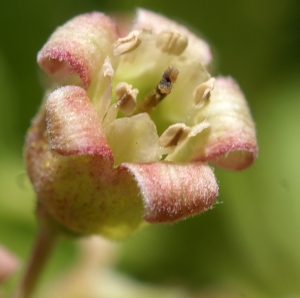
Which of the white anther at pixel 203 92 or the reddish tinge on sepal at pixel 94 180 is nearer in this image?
the reddish tinge on sepal at pixel 94 180

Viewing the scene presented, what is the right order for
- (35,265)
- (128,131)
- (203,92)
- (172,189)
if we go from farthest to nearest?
(35,265), (203,92), (128,131), (172,189)

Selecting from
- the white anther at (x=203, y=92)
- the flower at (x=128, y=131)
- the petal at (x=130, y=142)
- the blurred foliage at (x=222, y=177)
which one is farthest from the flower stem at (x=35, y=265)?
the blurred foliage at (x=222, y=177)

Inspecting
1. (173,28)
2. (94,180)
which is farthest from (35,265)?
(173,28)

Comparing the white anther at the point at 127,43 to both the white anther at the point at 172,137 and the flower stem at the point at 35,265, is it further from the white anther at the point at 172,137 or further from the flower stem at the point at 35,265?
the flower stem at the point at 35,265

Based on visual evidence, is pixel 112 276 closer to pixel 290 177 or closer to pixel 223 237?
pixel 223 237

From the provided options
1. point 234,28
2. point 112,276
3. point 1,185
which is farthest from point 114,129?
point 234,28

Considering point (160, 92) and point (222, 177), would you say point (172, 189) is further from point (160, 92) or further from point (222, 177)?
point (222, 177)
